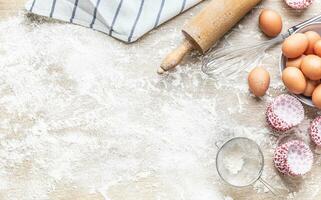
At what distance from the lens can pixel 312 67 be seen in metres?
1.08

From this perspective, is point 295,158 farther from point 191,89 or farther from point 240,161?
point 191,89

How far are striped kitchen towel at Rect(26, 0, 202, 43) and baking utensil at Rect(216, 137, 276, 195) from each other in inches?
10.6

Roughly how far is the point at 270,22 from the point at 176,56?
186mm

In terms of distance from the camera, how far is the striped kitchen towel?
116 cm

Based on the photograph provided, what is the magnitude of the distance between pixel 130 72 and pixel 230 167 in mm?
263

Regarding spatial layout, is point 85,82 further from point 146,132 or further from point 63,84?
point 146,132

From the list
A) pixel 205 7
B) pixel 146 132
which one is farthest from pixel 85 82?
pixel 205 7

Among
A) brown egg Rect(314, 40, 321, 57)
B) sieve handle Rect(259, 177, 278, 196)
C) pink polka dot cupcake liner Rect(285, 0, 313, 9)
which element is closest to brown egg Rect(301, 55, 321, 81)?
brown egg Rect(314, 40, 321, 57)

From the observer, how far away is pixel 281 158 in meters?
1.11

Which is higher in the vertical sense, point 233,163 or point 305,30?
point 305,30

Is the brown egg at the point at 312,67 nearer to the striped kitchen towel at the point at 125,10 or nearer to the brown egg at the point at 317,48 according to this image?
the brown egg at the point at 317,48

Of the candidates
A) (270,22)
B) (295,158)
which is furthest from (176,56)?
(295,158)

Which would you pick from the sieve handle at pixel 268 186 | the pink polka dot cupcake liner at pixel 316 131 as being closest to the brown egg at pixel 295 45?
the pink polka dot cupcake liner at pixel 316 131

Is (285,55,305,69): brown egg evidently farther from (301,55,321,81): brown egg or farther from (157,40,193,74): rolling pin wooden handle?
(157,40,193,74): rolling pin wooden handle
